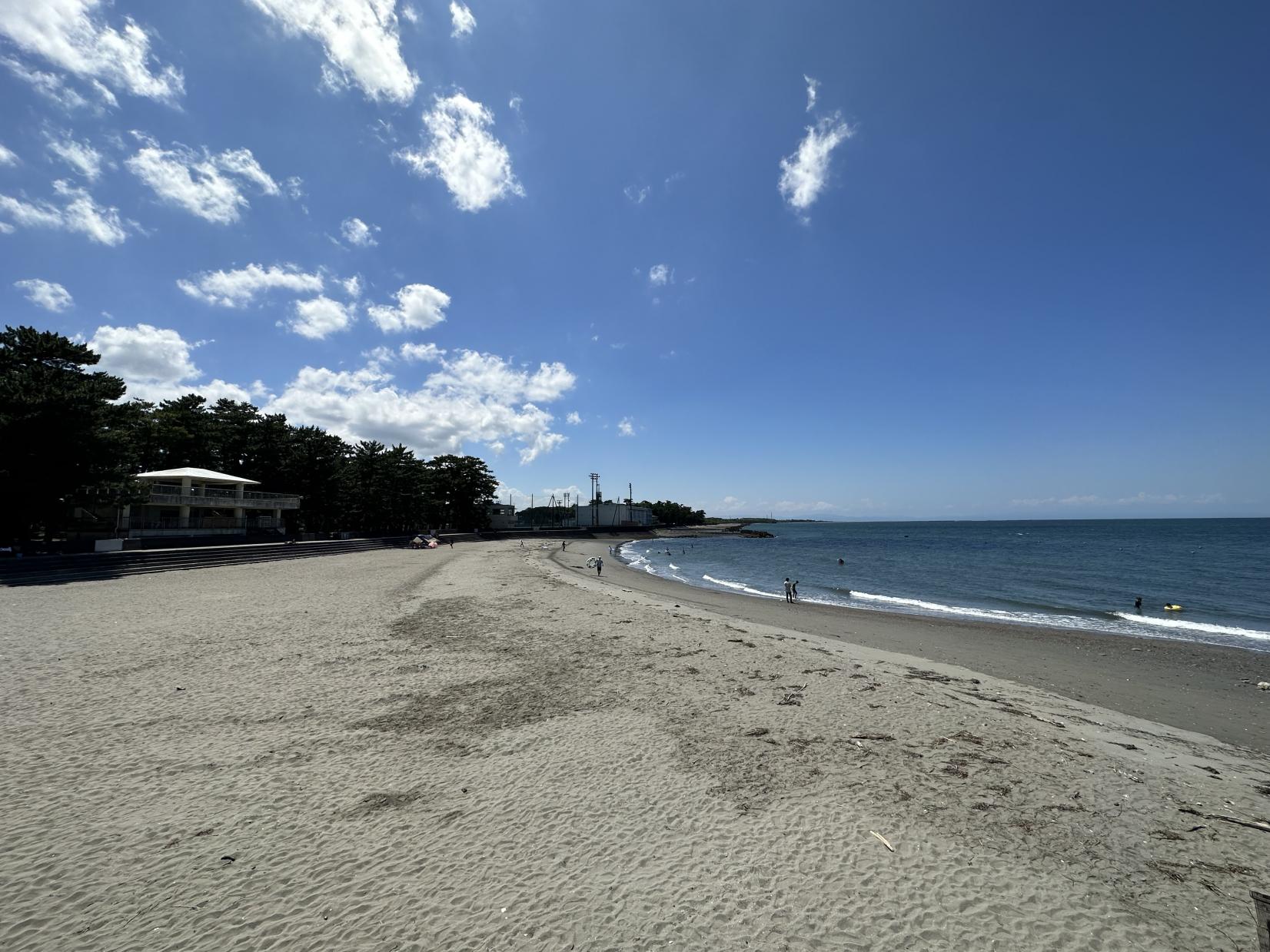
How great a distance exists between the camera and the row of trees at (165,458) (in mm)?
23328

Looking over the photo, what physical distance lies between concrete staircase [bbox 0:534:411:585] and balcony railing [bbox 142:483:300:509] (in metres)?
4.97

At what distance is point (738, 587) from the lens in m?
33.1

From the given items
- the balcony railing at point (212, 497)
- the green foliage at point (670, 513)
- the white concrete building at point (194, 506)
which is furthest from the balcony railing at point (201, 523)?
the green foliage at point (670, 513)

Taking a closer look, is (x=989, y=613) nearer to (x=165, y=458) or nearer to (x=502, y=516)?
(x=165, y=458)

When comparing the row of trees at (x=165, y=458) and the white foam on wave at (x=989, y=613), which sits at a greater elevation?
the row of trees at (x=165, y=458)

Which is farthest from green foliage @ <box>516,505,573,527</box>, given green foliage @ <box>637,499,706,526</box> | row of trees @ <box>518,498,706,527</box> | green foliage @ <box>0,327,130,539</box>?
green foliage @ <box>0,327,130,539</box>

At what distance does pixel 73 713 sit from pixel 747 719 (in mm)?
9415

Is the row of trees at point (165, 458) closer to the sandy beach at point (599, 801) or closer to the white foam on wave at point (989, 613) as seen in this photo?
the sandy beach at point (599, 801)

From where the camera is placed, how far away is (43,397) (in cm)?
2322

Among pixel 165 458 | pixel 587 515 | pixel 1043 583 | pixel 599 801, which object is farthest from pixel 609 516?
pixel 599 801

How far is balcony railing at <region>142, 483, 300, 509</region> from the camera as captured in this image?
114ft

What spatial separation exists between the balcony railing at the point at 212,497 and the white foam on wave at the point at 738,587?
114ft

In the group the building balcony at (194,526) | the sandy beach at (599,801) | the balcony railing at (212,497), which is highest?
the balcony railing at (212,497)

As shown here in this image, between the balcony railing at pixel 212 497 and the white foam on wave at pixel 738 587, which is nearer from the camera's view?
the white foam on wave at pixel 738 587
